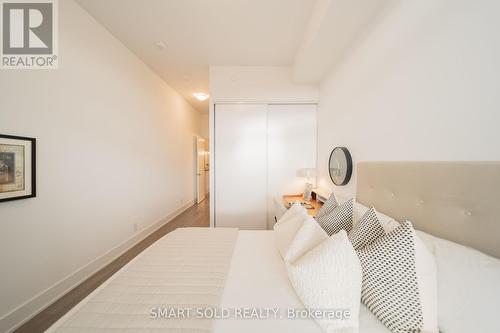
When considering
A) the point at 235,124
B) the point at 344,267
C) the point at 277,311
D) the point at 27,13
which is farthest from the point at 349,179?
the point at 27,13

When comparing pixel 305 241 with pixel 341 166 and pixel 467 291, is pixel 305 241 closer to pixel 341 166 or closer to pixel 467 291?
pixel 467 291

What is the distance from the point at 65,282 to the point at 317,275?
2.33 meters

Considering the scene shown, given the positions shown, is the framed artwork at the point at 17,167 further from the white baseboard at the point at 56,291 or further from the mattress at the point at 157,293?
the mattress at the point at 157,293

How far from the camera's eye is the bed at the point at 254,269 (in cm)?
73

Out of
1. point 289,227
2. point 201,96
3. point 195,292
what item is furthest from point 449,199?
point 201,96

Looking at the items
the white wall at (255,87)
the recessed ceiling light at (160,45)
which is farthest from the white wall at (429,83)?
the recessed ceiling light at (160,45)

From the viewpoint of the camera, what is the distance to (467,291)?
2.01ft

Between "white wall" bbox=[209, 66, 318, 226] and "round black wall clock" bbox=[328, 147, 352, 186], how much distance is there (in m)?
1.25

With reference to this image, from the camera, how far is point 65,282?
1.67 m

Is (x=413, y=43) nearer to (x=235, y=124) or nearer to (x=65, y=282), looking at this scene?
(x=235, y=124)

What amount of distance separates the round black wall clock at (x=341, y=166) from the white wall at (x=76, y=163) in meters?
2.80

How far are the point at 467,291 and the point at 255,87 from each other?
2.93 metres

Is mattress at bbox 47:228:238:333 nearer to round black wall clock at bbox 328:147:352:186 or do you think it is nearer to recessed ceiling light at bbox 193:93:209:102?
round black wall clock at bbox 328:147:352:186

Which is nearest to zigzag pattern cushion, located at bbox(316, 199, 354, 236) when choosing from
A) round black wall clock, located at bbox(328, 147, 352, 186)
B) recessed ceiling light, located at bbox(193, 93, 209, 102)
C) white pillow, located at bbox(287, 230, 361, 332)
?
white pillow, located at bbox(287, 230, 361, 332)
